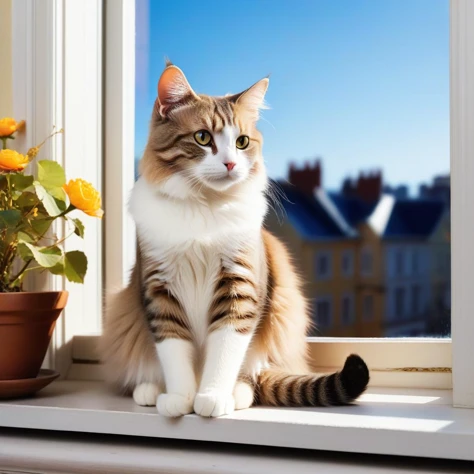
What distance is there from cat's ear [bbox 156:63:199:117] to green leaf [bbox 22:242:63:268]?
34 cm

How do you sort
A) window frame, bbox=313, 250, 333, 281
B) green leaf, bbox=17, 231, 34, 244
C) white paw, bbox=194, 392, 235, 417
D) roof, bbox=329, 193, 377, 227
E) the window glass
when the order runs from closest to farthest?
1. white paw, bbox=194, 392, 235, 417
2. green leaf, bbox=17, 231, 34, 244
3. the window glass
4. window frame, bbox=313, 250, 333, 281
5. roof, bbox=329, 193, 377, 227

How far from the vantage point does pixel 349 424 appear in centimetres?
95

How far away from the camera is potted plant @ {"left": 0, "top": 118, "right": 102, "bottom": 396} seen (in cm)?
119

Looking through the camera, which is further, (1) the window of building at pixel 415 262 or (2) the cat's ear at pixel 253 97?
(1) the window of building at pixel 415 262

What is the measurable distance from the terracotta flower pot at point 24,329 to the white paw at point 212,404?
1.20ft

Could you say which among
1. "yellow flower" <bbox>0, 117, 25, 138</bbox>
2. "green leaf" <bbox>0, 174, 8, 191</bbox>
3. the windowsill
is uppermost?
"yellow flower" <bbox>0, 117, 25, 138</bbox>

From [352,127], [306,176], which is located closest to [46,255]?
[352,127]

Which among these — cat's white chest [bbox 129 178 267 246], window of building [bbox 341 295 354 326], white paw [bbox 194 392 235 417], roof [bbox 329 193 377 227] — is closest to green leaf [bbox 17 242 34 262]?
cat's white chest [bbox 129 178 267 246]

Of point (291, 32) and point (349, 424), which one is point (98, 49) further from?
point (291, 32)

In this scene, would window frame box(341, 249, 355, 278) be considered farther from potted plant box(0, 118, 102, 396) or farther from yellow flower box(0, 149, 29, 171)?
yellow flower box(0, 149, 29, 171)

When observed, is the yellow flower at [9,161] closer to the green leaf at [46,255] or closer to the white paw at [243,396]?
the green leaf at [46,255]

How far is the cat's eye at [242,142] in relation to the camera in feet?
3.83

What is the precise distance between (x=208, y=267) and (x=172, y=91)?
324 mm

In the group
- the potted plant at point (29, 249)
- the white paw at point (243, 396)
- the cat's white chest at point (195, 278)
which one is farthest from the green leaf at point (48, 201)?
the white paw at point (243, 396)
